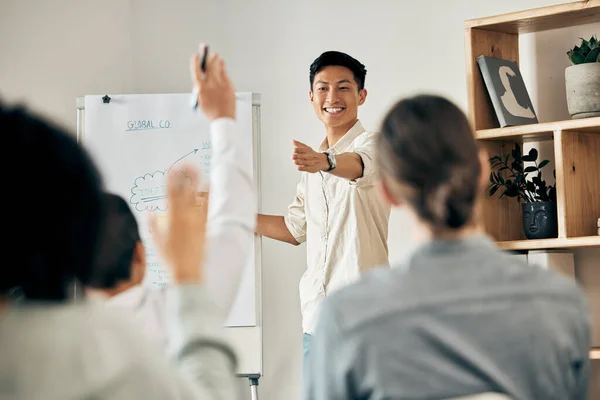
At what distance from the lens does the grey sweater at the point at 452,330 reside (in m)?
1.02

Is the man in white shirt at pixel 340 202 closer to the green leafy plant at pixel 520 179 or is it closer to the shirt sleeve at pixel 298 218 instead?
the shirt sleeve at pixel 298 218

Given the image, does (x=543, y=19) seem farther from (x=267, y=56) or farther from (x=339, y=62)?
(x=267, y=56)

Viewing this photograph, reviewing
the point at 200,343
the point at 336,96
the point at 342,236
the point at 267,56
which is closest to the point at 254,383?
the point at 342,236

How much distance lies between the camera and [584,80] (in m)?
3.06

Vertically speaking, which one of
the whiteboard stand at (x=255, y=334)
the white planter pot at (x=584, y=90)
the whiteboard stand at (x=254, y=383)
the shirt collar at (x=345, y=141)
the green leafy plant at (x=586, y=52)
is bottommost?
the whiteboard stand at (x=254, y=383)

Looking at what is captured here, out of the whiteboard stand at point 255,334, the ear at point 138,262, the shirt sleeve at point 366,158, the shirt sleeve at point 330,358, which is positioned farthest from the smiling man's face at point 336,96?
the shirt sleeve at point 330,358

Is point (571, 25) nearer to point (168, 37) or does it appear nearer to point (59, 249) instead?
point (168, 37)

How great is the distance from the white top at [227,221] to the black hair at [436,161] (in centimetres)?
20

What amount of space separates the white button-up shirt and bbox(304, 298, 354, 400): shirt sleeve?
1.77 metres

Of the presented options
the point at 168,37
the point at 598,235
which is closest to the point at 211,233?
the point at 598,235

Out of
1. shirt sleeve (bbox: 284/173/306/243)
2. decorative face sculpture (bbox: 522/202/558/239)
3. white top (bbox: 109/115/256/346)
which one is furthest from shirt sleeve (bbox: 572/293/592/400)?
shirt sleeve (bbox: 284/173/306/243)

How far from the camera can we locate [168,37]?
4.24 meters

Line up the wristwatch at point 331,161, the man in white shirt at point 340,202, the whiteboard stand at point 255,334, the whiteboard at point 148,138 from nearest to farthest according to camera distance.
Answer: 1. the wristwatch at point 331,161
2. the man in white shirt at point 340,202
3. the whiteboard stand at point 255,334
4. the whiteboard at point 148,138

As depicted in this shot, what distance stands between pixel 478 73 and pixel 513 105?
19 centimetres
